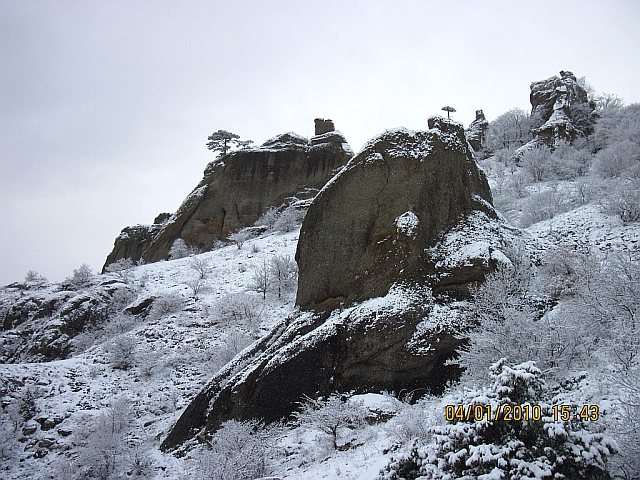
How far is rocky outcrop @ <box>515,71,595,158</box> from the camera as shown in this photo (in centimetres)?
4978

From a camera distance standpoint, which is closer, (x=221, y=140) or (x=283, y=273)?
(x=283, y=273)

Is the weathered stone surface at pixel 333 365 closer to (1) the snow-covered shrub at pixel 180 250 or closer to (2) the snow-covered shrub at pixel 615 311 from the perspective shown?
(2) the snow-covered shrub at pixel 615 311

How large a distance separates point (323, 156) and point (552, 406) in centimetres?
4705

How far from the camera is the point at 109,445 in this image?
16281mm

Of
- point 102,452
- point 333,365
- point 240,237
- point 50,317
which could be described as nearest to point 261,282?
point 240,237

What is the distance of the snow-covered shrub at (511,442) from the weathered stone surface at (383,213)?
8835 mm

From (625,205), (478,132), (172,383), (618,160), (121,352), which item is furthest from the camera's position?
(478,132)

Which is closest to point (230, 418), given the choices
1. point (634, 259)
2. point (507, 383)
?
point (507, 383)

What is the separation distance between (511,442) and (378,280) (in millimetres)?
9971

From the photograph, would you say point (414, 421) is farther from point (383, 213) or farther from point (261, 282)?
point (261, 282)

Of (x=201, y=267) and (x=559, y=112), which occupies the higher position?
(x=559, y=112)

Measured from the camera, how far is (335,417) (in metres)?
12.9

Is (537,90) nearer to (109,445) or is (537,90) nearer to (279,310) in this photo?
(279,310)

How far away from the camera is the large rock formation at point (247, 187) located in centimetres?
5091
